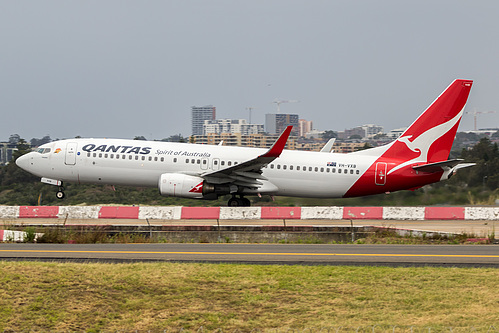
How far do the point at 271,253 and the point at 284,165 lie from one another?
13451 mm

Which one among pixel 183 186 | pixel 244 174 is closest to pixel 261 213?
pixel 244 174

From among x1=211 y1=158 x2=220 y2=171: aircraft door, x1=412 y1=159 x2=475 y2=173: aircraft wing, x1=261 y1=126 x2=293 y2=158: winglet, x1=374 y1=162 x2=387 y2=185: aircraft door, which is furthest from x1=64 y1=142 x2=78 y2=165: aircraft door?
x1=412 y1=159 x2=475 y2=173: aircraft wing

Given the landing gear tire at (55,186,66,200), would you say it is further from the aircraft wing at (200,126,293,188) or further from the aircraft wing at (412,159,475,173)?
the aircraft wing at (412,159,475,173)

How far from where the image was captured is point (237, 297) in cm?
1491

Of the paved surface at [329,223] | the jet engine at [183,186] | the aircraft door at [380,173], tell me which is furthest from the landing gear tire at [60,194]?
the aircraft door at [380,173]

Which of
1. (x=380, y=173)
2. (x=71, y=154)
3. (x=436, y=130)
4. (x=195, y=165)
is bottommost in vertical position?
(x=380, y=173)

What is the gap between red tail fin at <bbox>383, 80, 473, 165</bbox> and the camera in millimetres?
33188

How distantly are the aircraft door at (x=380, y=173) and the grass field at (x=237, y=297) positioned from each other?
16.6 meters

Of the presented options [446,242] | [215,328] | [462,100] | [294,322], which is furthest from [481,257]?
[462,100]

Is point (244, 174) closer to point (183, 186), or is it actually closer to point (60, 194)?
point (183, 186)

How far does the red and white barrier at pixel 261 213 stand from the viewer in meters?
31.1

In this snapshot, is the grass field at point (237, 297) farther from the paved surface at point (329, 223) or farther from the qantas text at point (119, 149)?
the qantas text at point (119, 149)

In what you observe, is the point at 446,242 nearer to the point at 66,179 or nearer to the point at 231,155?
the point at 231,155

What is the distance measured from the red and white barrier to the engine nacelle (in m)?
1.52
